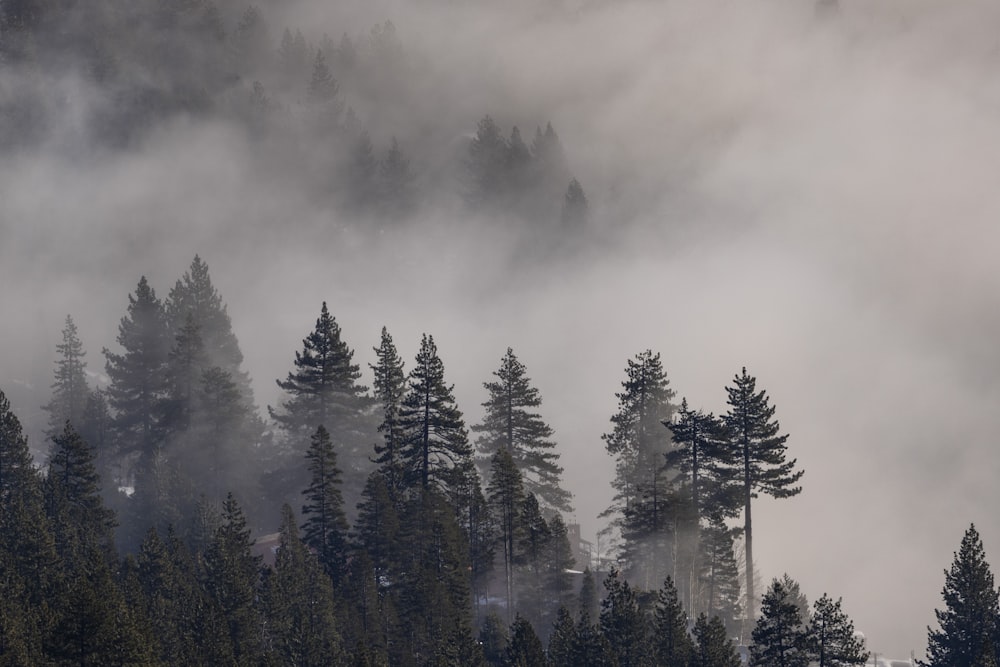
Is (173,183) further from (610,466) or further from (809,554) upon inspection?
(809,554)

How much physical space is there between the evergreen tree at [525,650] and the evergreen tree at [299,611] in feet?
25.5

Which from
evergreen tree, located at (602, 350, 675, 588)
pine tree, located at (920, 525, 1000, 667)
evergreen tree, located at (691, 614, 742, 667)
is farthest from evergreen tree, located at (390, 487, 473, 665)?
pine tree, located at (920, 525, 1000, 667)

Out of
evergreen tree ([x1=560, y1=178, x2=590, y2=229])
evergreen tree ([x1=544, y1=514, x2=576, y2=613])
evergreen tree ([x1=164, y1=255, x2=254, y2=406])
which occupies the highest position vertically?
evergreen tree ([x1=560, y1=178, x2=590, y2=229])

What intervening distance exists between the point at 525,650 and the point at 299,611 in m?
11.2

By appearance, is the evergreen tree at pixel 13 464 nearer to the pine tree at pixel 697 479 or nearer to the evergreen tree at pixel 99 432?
the evergreen tree at pixel 99 432

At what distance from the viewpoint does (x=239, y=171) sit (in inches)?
6914

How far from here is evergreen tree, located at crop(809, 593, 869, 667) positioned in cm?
5247

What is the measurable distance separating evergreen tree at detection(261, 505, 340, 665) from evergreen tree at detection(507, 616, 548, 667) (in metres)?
7.76

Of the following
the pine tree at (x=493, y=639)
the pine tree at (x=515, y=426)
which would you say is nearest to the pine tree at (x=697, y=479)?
the pine tree at (x=515, y=426)

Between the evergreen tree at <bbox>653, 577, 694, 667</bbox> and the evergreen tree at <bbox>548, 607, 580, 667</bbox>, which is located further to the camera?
the evergreen tree at <bbox>548, 607, 580, 667</bbox>

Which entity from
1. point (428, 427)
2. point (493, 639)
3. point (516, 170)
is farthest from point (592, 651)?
point (516, 170)

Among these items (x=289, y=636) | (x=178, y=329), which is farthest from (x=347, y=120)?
(x=289, y=636)

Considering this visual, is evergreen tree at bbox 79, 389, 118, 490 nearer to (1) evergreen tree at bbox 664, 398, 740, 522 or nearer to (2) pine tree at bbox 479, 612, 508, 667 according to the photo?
(2) pine tree at bbox 479, 612, 508, 667

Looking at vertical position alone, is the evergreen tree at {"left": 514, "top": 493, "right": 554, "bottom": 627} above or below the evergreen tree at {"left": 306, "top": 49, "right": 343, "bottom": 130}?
below
